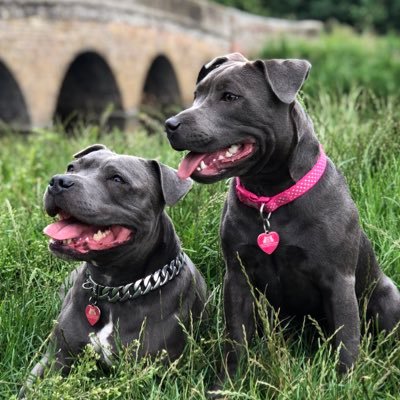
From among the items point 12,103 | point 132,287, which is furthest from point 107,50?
point 132,287

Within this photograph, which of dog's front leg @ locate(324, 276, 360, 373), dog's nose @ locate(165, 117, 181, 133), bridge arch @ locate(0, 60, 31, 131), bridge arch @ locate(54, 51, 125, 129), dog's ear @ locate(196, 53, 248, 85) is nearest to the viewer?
dog's nose @ locate(165, 117, 181, 133)

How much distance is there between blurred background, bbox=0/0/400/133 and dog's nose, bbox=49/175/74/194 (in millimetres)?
6200

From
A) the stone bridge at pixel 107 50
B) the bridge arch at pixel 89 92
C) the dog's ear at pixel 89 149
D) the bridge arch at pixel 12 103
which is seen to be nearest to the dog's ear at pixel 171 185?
the dog's ear at pixel 89 149

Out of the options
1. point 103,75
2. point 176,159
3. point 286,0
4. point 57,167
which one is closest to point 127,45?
point 103,75

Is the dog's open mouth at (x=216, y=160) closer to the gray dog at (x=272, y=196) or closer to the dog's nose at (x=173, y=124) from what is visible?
the gray dog at (x=272, y=196)

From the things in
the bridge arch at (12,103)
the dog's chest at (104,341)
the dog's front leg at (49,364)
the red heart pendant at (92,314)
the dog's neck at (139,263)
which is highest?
the dog's neck at (139,263)

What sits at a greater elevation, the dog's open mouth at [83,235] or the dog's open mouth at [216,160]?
the dog's open mouth at [216,160]

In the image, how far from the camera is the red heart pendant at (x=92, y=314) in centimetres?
409

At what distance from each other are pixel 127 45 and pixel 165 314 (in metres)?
16.2

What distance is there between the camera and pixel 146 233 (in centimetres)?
404

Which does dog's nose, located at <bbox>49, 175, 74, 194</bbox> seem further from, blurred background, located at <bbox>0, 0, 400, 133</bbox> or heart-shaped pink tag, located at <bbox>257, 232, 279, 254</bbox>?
blurred background, located at <bbox>0, 0, 400, 133</bbox>

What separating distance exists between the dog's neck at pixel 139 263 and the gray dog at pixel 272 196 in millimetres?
313

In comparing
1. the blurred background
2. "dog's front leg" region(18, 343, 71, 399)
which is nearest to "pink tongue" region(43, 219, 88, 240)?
"dog's front leg" region(18, 343, 71, 399)

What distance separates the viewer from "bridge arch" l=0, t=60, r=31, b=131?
632 inches
